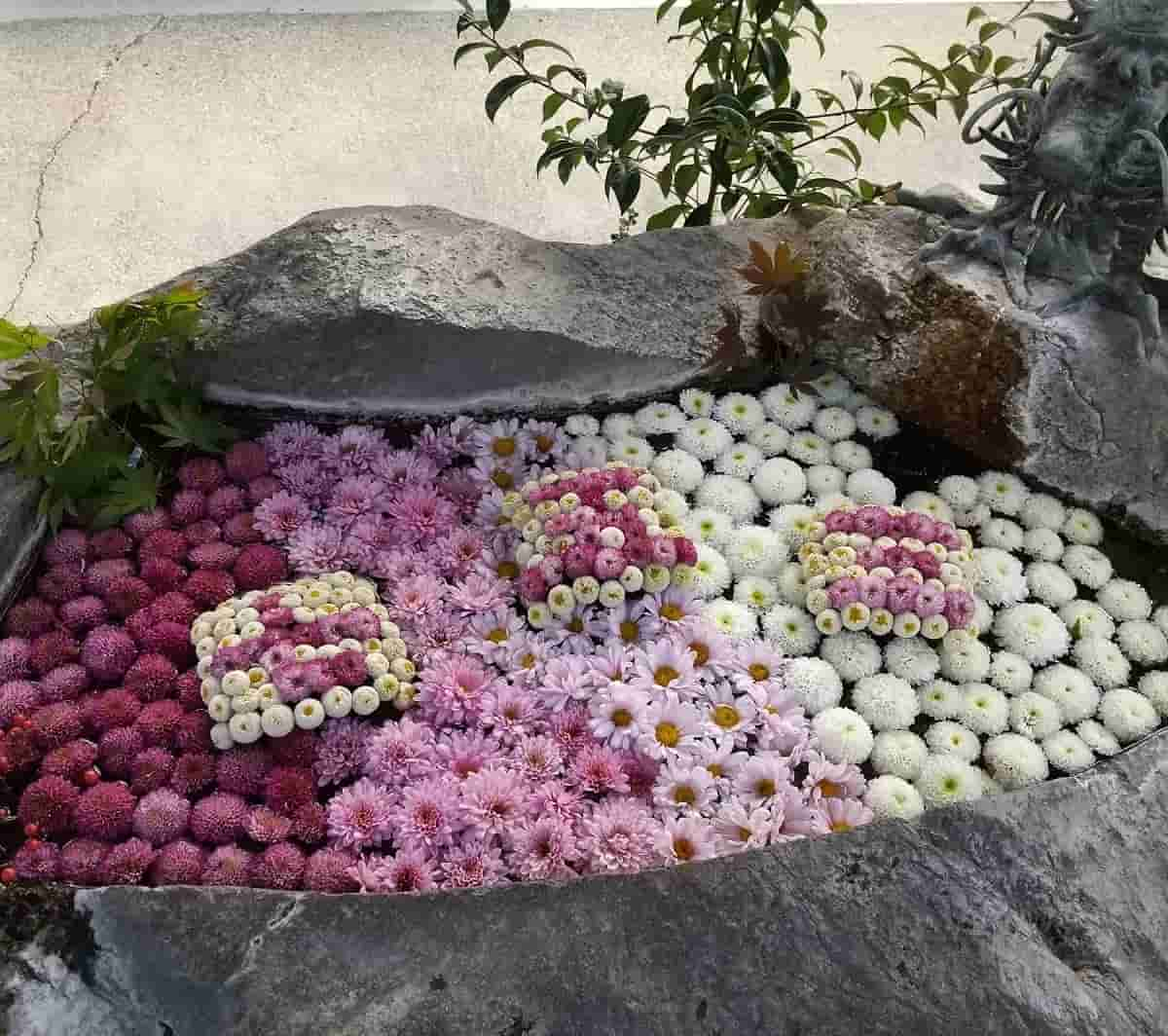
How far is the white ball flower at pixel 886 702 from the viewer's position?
5.75 feet

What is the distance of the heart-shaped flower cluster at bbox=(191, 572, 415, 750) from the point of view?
166cm

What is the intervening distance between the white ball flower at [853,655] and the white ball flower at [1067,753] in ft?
0.87

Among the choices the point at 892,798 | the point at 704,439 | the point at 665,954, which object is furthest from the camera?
the point at 704,439

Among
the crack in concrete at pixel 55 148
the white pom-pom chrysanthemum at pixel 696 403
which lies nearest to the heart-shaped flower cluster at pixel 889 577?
the white pom-pom chrysanthemum at pixel 696 403

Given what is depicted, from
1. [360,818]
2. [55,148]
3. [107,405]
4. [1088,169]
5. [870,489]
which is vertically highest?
[1088,169]

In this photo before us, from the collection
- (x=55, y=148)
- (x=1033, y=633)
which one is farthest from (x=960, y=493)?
(x=55, y=148)

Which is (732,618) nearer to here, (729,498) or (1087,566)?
(729,498)

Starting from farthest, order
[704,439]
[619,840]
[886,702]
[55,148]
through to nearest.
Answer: [55,148] → [704,439] → [886,702] → [619,840]

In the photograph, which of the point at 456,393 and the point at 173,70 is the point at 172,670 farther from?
the point at 173,70

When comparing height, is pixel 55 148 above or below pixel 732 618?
below

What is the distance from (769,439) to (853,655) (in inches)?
18.9

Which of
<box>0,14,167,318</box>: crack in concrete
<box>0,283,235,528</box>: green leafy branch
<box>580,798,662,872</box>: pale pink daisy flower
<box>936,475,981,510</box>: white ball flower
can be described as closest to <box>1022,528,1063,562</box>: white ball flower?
<box>936,475,981,510</box>: white ball flower

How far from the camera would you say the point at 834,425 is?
7.06ft

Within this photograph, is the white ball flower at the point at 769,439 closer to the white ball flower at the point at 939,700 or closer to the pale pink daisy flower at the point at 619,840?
the white ball flower at the point at 939,700
